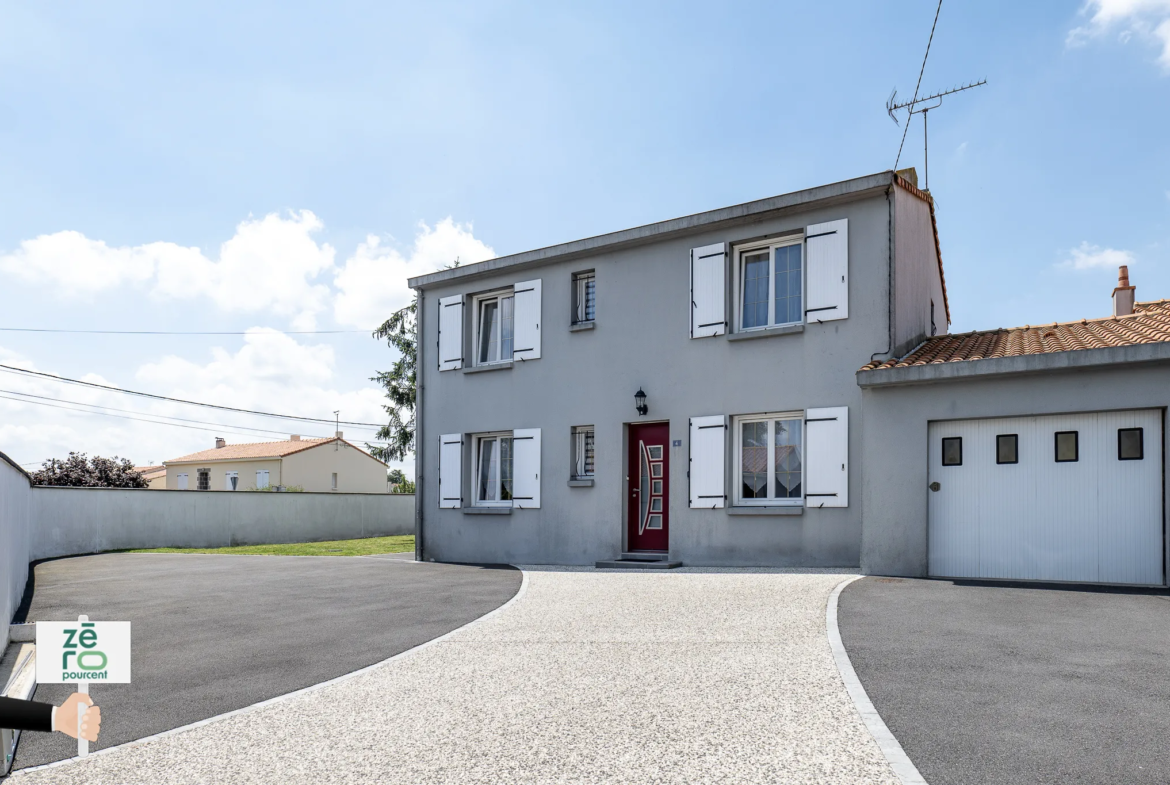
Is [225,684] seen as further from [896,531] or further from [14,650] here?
[896,531]

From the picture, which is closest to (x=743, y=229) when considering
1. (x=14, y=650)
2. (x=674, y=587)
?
(x=674, y=587)

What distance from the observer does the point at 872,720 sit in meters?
4.61

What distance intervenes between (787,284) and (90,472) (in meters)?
35.3

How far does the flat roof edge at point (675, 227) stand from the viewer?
11.9 meters

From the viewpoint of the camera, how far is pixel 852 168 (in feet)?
40.3

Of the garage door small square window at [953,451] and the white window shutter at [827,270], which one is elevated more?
the white window shutter at [827,270]

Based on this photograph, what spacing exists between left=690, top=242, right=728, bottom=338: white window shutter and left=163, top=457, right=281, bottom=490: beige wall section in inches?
1375

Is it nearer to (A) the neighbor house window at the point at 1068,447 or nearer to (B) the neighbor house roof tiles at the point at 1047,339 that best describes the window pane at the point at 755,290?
(B) the neighbor house roof tiles at the point at 1047,339

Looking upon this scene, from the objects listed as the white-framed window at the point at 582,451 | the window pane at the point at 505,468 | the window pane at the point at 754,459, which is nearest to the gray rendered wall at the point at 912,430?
the window pane at the point at 754,459

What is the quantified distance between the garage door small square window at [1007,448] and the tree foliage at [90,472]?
120 ft

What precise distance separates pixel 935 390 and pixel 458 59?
6.87m

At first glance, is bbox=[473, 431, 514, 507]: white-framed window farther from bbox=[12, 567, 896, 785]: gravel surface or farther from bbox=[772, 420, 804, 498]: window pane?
bbox=[12, 567, 896, 785]: gravel surface

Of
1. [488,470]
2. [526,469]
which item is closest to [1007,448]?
[526,469]

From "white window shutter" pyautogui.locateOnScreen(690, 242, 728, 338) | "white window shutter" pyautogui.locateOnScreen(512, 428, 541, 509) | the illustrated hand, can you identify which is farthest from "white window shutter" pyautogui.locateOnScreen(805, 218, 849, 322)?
the illustrated hand
